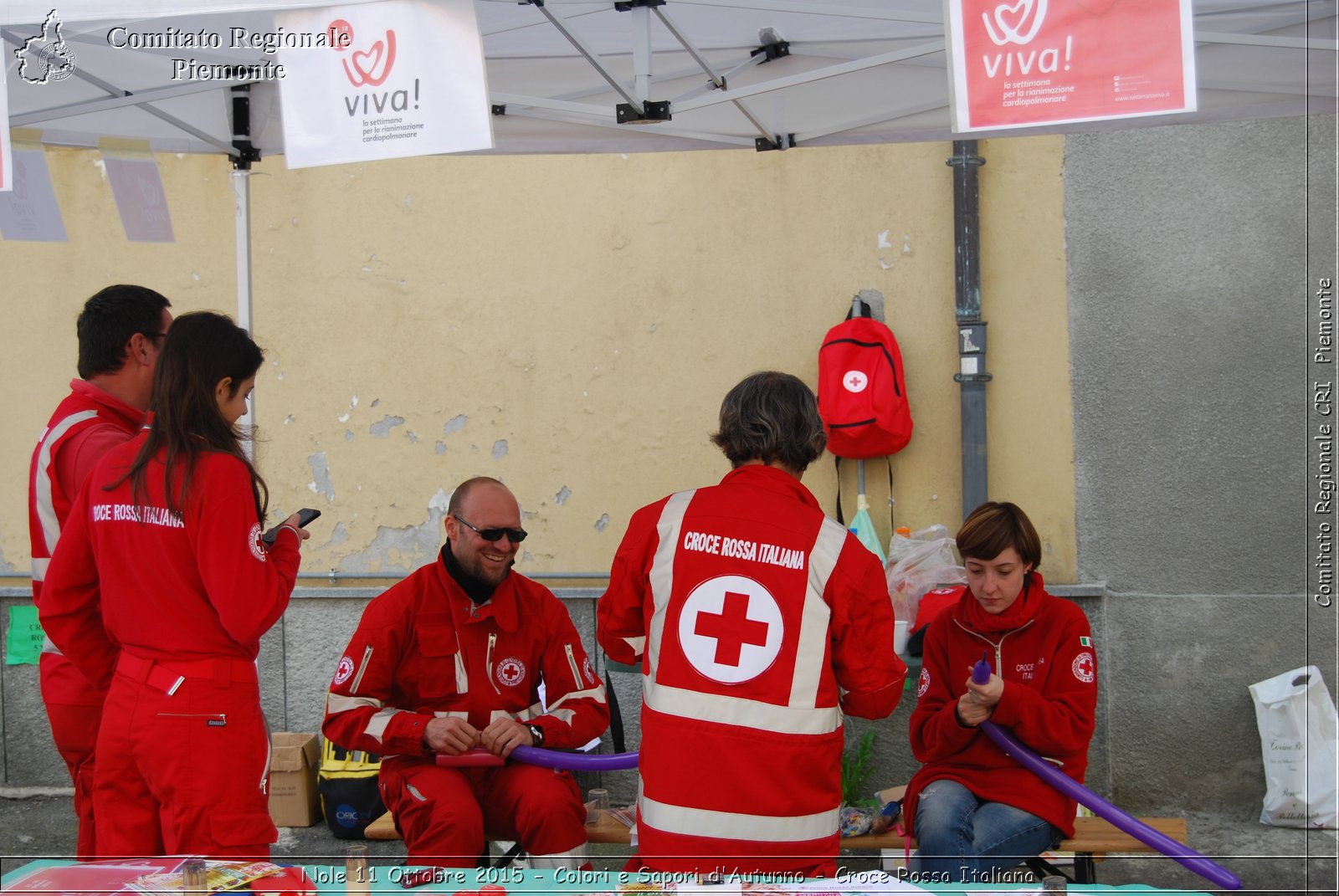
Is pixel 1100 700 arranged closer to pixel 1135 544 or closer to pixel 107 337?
pixel 1135 544

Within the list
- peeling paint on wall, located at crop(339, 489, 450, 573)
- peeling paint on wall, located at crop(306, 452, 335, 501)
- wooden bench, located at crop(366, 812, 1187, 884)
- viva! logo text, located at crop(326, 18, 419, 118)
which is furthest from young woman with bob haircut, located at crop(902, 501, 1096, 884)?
peeling paint on wall, located at crop(306, 452, 335, 501)

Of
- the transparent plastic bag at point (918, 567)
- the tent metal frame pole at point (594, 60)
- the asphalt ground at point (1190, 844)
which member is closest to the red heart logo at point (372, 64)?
the tent metal frame pole at point (594, 60)

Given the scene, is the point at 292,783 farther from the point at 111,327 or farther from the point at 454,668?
the point at 111,327

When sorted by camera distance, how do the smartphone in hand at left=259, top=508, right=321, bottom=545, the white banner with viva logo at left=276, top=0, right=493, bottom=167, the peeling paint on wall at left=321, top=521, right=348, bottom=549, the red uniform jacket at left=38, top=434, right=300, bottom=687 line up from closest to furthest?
the white banner with viva logo at left=276, top=0, right=493, bottom=167, the red uniform jacket at left=38, top=434, right=300, bottom=687, the smartphone in hand at left=259, top=508, right=321, bottom=545, the peeling paint on wall at left=321, top=521, right=348, bottom=549

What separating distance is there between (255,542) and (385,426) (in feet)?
10.2

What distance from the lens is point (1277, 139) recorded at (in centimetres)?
526

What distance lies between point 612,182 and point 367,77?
10.3 ft

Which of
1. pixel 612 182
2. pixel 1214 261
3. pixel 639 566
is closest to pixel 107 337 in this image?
pixel 639 566

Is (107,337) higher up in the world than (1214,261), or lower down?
lower down

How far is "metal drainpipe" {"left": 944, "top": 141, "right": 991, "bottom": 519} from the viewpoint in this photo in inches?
211

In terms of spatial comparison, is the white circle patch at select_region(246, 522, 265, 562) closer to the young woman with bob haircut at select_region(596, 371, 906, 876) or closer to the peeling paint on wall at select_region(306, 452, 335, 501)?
the young woman with bob haircut at select_region(596, 371, 906, 876)

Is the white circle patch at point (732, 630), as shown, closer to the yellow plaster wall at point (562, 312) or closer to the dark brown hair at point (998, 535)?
the dark brown hair at point (998, 535)

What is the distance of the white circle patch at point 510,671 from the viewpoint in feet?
11.8

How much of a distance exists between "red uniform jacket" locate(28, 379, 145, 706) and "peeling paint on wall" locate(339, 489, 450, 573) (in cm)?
260
